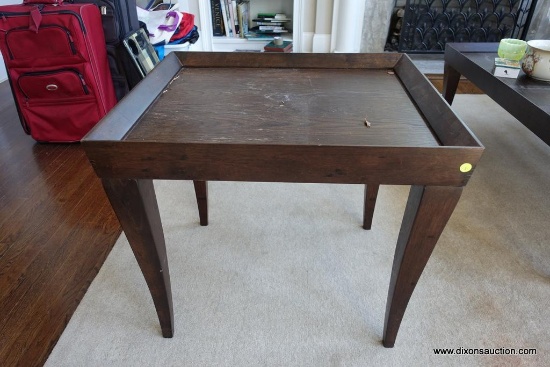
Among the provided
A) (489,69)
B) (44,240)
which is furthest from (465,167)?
(44,240)

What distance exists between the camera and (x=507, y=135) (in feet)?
7.17

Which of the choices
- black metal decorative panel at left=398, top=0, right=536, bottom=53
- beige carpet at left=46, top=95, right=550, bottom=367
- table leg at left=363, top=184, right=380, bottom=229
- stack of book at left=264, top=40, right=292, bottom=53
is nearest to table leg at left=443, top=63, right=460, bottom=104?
beige carpet at left=46, top=95, right=550, bottom=367

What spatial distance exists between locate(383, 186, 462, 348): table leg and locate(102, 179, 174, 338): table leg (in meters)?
0.57

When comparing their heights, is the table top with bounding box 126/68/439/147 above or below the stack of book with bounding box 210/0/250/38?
above

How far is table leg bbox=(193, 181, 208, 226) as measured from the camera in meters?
1.39

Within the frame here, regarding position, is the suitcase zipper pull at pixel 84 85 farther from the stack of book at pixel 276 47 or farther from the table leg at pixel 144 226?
the stack of book at pixel 276 47

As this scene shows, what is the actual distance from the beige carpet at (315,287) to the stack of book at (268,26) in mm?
1906

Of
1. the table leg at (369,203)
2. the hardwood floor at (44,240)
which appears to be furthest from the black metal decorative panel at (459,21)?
the hardwood floor at (44,240)

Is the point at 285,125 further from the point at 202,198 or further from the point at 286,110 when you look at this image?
the point at 202,198

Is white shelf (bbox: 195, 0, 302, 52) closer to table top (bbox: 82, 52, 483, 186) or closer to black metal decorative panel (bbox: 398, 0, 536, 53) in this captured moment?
black metal decorative panel (bbox: 398, 0, 536, 53)

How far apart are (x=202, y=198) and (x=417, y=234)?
0.85 meters

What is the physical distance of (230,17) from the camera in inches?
124

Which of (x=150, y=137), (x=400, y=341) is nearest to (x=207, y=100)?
(x=150, y=137)

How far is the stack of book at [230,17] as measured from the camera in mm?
3082
